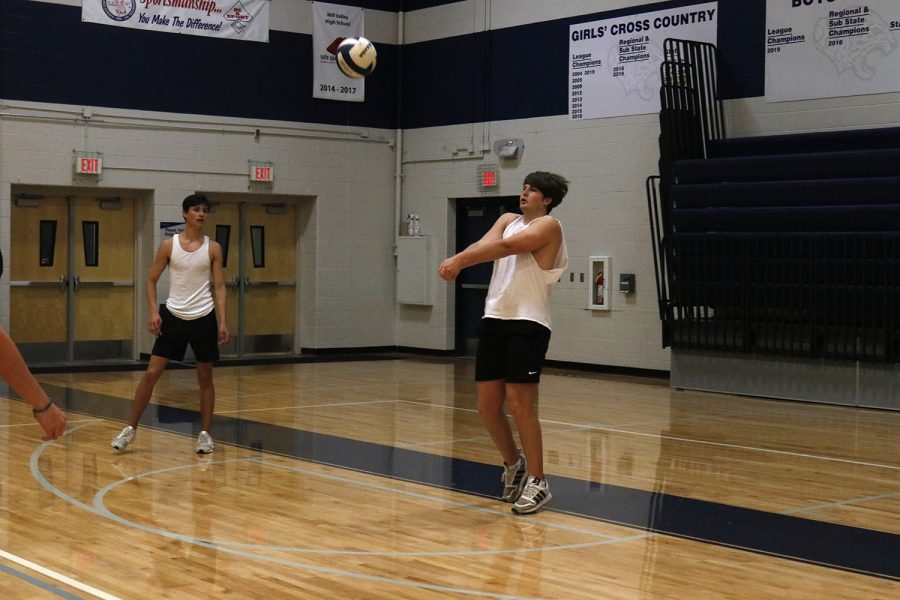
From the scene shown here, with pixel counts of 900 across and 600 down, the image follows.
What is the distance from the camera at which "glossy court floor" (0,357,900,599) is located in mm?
4762

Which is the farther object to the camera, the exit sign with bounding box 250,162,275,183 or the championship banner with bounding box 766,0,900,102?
the exit sign with bounding box 250,162,275,183

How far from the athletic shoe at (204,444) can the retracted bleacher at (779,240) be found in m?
6.13

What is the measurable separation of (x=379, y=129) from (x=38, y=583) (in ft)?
41.8

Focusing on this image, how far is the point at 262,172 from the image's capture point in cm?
1555

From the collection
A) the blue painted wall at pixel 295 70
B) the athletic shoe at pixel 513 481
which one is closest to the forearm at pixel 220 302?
the athletic shoe at pixel 513 481

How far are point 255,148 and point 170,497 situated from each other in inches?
385

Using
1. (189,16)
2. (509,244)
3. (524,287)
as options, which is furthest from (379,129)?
(509,244)

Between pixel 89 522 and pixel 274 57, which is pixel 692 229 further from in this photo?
pixel 89 522

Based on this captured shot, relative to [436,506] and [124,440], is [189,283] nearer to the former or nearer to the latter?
[124,440]

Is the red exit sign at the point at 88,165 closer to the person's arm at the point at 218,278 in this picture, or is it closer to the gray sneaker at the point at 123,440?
the person's arm at the point at 218,278

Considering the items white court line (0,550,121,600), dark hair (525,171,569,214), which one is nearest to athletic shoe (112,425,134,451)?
white court line (0,550,121,600)

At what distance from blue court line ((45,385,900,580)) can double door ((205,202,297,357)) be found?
6417 millimetres

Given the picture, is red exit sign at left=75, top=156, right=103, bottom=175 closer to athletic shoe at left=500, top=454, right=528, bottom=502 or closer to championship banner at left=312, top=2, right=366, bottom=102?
championship banner at left=312, top=2, right=366, bottom=102

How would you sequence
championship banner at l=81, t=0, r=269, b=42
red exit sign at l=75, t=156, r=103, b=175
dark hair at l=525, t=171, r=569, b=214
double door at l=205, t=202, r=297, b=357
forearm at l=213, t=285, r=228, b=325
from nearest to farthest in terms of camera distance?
dark hair at l=525, t=171, r=569, b=214 < forearm at l=213, t=285, r=228, b=325 < red exit sign at l=75, t=156, r=103, b=175 < championship banner at l=81, t=0, r=269, b=42 < double door at l=205, t=202, r=297, b=357
